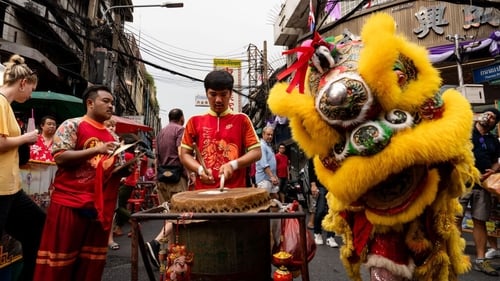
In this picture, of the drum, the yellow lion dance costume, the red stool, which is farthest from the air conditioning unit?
the red stool

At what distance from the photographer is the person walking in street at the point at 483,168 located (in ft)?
14.0

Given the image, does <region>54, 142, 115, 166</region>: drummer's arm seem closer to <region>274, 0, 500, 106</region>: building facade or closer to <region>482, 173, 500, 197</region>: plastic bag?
<region>482, 173, 500, 197</region>: plastic bag

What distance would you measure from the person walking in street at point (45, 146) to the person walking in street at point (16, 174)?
133cm

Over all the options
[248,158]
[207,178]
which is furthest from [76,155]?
[248,158]

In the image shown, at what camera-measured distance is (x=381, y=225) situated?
1892mm

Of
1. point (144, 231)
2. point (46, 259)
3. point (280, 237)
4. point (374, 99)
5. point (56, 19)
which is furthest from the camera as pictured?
point (56, 19)

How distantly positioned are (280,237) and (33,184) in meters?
3.21

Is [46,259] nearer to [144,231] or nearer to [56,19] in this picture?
[144,231]

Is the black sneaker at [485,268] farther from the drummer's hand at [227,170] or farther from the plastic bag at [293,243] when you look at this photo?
the drummer's hand at [227,170]

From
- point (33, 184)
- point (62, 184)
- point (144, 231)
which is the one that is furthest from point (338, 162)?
point (144, 231)

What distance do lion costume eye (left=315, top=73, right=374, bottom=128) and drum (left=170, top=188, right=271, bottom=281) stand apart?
0.69 meters

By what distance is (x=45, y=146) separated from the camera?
15.0 feet

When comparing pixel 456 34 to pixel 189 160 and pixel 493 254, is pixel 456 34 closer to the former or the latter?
→ pixel 493 254

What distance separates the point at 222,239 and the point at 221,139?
95cm
